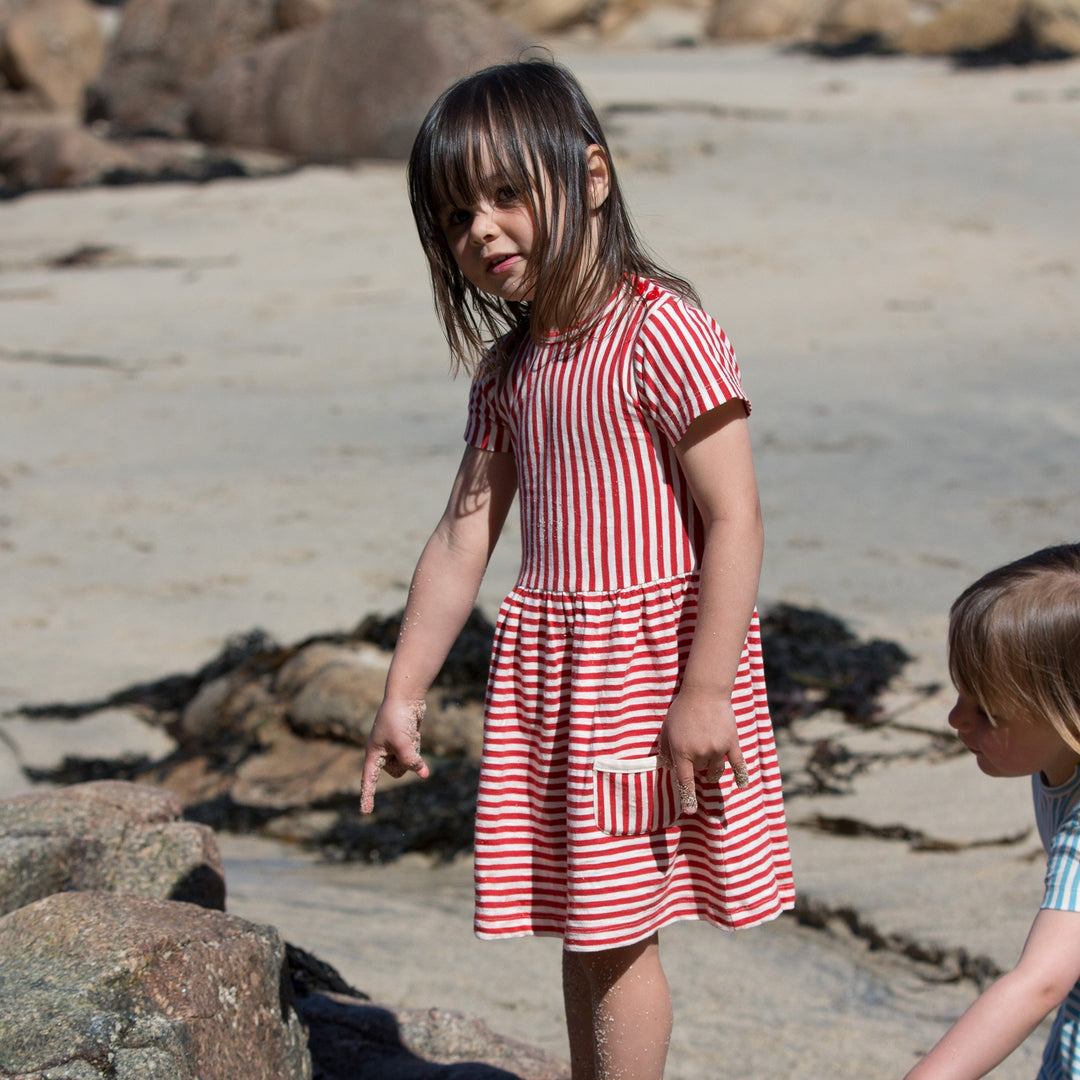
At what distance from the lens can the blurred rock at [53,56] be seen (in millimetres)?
19266

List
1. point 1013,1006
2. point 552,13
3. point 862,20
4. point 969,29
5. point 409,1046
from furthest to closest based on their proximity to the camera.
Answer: point 552,13, point 862,20, point 969,29, point 409,1046, point 1013,1006

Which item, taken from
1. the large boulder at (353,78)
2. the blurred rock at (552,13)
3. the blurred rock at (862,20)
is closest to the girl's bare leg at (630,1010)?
the large boulder at (353,78)

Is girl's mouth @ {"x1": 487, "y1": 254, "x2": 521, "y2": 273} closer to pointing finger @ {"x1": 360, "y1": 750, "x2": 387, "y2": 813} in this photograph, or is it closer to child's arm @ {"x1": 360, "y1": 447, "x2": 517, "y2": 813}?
child's arm @ {"x1": 360, "y1": 447, "x2": 517, "y2": 813}

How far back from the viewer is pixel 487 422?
6.85 feet

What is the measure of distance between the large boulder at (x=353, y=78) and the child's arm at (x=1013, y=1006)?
11.1 metres

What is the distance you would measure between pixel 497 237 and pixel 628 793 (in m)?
0.73

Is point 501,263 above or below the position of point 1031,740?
above

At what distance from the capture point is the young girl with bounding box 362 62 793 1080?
6.00 ft

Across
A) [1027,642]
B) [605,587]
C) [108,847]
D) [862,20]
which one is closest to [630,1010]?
[605,587]

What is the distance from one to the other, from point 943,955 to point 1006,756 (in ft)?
4.52

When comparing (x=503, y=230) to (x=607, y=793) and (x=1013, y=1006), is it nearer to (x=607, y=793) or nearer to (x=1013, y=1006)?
(x=607, y=793)

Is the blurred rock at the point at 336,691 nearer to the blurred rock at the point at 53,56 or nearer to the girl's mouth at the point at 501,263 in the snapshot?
the girl's mouth at the point at 501,263

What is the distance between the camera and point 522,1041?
103 inches

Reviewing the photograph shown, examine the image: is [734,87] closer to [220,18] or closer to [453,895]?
[220,18]
